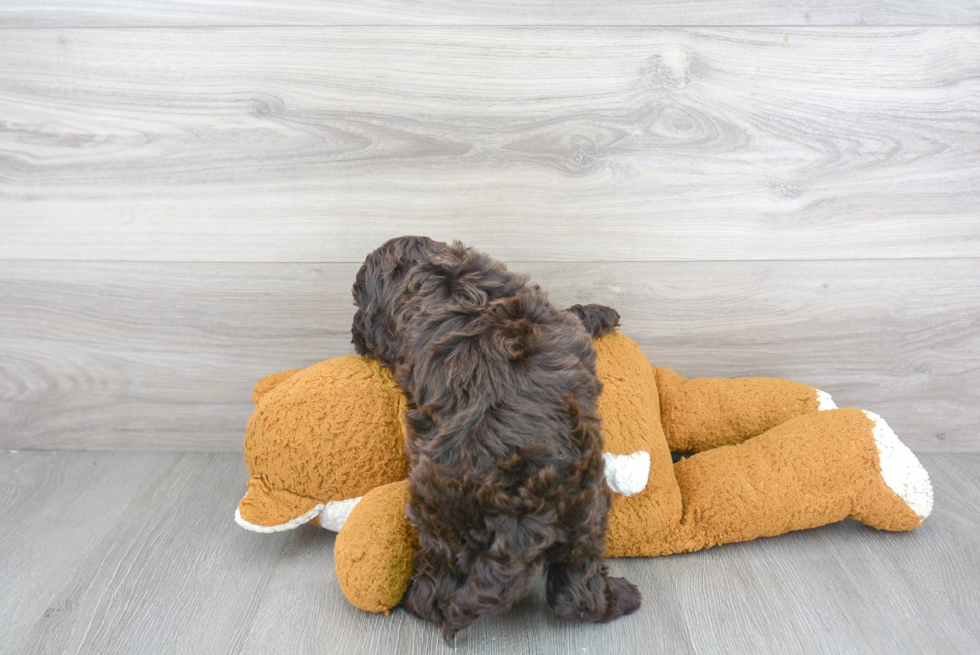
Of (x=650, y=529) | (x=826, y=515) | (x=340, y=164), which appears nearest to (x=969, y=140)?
(x=826, y=515)

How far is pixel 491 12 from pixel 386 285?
1.76 ft

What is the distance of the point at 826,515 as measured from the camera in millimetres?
1005

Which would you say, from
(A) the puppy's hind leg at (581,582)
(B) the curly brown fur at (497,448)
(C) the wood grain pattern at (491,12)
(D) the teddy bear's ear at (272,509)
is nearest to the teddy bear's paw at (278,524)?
(D) the teddy bear's ear at (272,509)

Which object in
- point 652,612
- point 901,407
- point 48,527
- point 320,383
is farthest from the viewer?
point 901,407

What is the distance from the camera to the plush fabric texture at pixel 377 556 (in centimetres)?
85

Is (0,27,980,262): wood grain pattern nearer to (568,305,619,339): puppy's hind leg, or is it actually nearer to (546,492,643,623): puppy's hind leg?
(568,305,619,339): puppy's hind leg

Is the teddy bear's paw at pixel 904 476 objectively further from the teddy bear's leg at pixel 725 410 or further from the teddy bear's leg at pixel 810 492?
the teddy bear's leg at pixel 725 410

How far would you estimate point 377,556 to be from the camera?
2.80ft

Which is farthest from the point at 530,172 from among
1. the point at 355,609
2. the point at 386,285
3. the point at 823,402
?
the point at 355,609

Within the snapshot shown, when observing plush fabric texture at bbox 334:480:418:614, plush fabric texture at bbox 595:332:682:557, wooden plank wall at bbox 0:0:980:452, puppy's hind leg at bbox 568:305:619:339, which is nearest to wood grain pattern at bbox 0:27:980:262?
wooden plank wall at bbox 0:0:980:452

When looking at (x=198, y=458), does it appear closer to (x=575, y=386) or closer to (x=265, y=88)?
(x=265, y=88)

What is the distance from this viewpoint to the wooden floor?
0.85 metres

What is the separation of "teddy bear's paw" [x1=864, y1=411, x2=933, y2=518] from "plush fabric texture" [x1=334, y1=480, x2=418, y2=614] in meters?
0.70

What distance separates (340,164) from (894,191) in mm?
974
